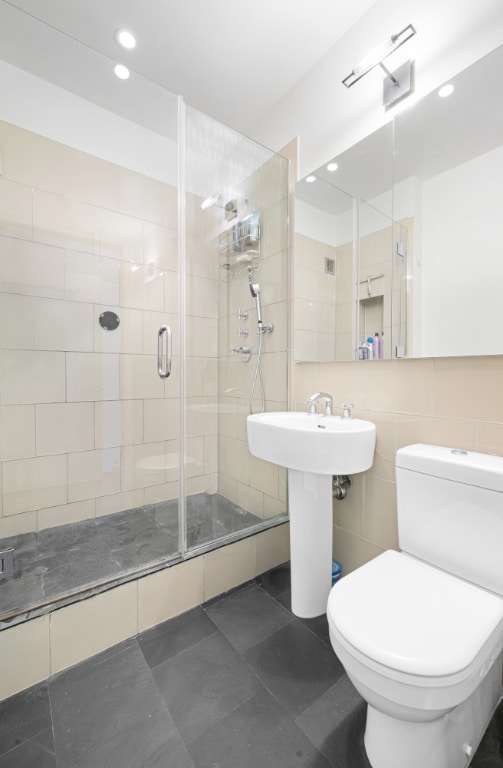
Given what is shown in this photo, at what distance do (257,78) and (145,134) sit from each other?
0.74 m

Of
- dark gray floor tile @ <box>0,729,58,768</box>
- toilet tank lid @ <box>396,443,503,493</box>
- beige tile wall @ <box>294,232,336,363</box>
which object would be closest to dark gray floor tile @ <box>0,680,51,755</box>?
dark gray floor tile @ <box>0,729,58,768</box>

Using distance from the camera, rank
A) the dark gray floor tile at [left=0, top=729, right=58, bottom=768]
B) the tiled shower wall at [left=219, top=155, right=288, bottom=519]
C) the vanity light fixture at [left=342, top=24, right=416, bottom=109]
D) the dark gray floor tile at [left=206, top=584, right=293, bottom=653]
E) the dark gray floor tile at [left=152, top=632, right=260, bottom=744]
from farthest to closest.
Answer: the tiled shower wall at [left=219, top=155, right=288, bottom=519] → the dark gray floor tile at [left=206, top=584, right=293, bottom=653] → the vanity light fixture at [left=342, top=24, right=416, bottom=109] → the dark gray floor tile at [left=152, top=632, right=260, bottom=744] → the dark gray floor tile at [left=0, top=729, right=58, bottom=768]

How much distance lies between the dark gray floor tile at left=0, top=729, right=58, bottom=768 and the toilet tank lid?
4.34ft

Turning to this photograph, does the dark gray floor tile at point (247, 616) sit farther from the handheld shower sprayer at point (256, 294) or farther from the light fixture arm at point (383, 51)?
the light fixture arm at point (383, 51)

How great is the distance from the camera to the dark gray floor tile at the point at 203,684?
104 cm

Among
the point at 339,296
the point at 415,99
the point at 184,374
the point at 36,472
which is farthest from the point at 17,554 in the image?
the point at 415,99

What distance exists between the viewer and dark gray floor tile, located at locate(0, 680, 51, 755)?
0.98 meters

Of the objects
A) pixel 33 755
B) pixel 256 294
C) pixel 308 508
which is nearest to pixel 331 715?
pixel 308 508

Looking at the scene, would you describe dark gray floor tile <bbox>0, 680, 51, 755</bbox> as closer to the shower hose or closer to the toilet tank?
the toilet tank

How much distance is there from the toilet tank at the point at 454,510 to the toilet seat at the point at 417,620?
6cm

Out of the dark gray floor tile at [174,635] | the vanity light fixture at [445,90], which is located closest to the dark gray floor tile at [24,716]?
the dark gray floor tile at [174,635]

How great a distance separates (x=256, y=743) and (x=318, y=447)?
87 centimetres

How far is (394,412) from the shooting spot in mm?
1399

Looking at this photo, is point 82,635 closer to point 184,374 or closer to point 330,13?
point 184,374
